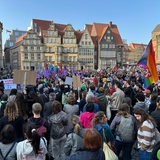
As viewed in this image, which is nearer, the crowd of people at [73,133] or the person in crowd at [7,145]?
the crowd of people at [73,133]

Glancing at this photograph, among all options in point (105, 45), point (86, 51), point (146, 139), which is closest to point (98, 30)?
point (105, 45)

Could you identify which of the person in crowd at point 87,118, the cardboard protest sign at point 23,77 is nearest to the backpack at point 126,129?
the person in crowd at point 87,118

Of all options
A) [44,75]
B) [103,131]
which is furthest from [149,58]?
[44,75]

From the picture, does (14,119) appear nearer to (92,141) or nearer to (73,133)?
(73,133)

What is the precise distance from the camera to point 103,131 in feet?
13.1

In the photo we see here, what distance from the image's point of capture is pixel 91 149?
113 inches

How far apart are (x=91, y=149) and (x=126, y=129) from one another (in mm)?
2038

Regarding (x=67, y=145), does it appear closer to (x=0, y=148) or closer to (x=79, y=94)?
(x=0, y=148)

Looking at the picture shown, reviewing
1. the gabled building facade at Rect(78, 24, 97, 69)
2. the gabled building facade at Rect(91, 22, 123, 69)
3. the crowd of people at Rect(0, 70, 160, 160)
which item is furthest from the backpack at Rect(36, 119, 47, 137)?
the gabled building facade at Rect(91, 22, 123, 69)

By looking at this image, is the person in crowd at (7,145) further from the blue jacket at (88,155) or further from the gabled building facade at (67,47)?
the gabled building facade at (67,47)

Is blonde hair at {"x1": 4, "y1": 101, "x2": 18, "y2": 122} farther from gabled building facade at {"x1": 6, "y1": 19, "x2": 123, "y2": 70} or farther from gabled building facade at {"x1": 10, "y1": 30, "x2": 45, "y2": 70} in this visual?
gabled building facade at {"x1": 6, "y1": 19, "x2": 123, "y2": 70}

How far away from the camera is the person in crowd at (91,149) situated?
2.82m

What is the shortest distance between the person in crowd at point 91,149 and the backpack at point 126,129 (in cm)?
193

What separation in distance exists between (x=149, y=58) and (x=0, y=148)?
706 centimetres
